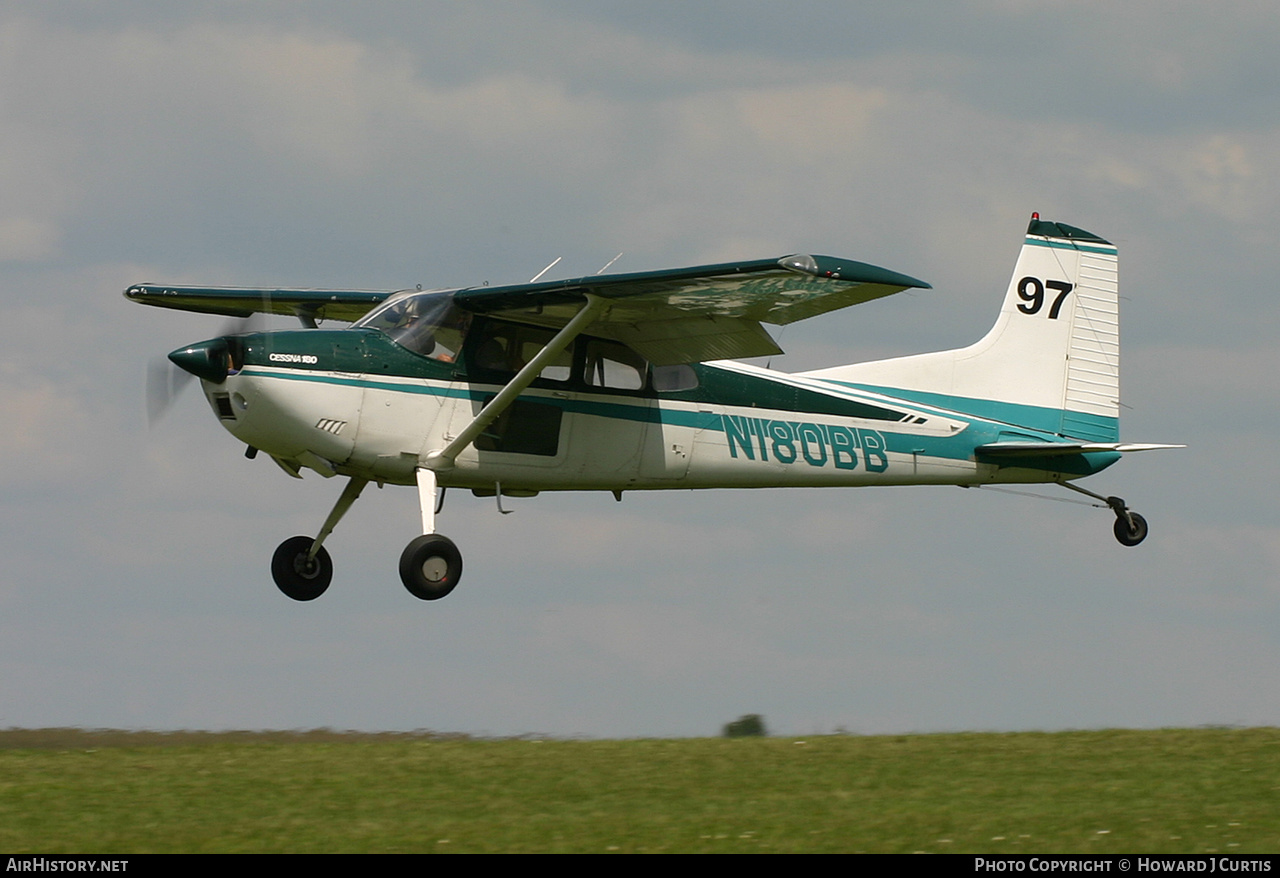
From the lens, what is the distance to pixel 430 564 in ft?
47.4

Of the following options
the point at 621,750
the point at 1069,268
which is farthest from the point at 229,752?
the point at 1069,268

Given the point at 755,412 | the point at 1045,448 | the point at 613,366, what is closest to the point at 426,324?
the point at 613,366

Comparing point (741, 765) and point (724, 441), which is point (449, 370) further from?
point (741, 765)

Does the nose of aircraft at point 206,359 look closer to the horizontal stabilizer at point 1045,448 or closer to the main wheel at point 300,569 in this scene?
the main wheel at point 300,569

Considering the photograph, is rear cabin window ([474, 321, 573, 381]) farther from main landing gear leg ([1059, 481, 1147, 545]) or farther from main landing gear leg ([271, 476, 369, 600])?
main landing gear leg ([1059, 481, 1147, 545])

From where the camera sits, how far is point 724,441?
16453 millimetres

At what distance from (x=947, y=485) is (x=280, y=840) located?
11.4m

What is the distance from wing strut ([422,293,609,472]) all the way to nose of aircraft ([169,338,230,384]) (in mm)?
2081

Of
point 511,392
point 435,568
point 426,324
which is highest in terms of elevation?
point 426,324

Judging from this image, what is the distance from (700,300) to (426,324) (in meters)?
2.63

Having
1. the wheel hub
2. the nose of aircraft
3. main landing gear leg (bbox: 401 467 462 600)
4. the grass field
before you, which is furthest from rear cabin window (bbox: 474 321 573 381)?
the grass field

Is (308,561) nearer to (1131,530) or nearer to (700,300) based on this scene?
(700,300)

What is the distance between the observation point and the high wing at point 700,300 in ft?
42.8

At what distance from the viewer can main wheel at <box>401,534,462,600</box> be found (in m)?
14.4
